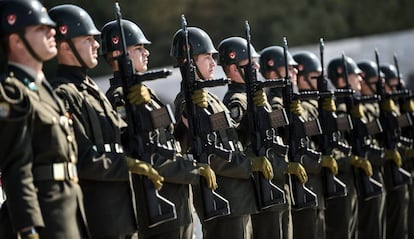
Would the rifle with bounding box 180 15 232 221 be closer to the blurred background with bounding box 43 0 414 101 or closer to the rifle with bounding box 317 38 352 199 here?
the rifle with bounding box 317 38 352 199

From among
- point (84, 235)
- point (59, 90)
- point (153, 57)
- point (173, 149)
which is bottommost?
point (84, 235)

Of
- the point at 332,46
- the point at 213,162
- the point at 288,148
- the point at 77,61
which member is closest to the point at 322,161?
the point at 288,148

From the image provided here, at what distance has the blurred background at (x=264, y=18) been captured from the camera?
3145 centimetres

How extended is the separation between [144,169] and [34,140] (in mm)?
1119

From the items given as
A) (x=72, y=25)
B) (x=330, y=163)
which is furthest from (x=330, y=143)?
(x=72, y=25)

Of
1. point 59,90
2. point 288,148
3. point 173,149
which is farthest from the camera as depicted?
point 288,148

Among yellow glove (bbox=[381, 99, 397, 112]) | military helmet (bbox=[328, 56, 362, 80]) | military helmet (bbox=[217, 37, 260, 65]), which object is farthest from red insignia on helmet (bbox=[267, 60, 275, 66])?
yellow glove (bbox=[381, 99, 397, 112])

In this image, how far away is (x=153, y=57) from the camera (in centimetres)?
3153

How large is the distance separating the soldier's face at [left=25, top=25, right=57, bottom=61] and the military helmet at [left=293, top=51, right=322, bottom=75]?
218 inches

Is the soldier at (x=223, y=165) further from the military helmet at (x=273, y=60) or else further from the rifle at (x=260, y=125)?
the military helmet at (x=273, y=60)

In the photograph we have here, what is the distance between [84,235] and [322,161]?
176 inches

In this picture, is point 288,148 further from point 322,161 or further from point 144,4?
point 144,4

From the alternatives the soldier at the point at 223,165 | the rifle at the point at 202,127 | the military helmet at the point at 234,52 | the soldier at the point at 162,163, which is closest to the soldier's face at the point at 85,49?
the soldier at the point at 162,163

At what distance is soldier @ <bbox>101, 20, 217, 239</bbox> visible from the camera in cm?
735
